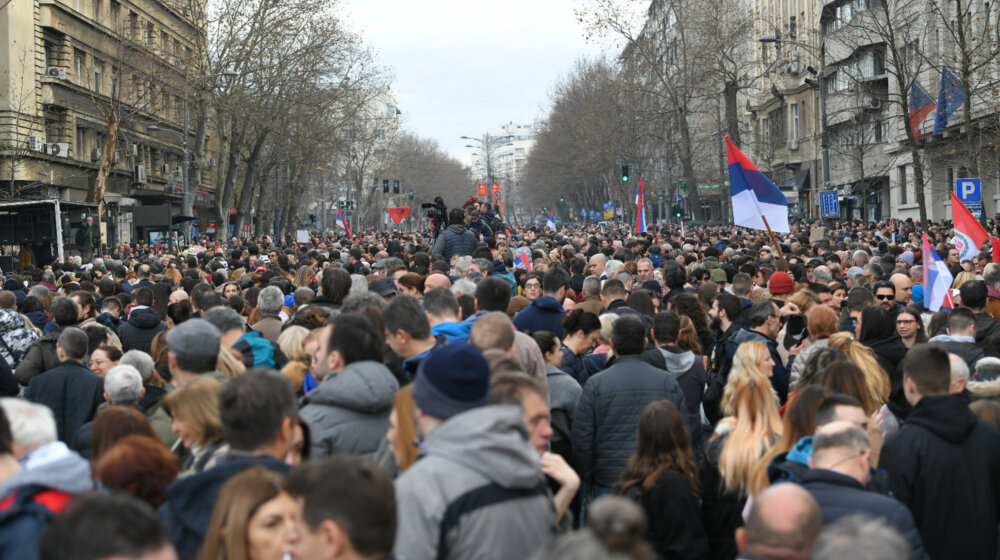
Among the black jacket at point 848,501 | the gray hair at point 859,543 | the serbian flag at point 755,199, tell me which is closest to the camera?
the gray hair at point 859,543

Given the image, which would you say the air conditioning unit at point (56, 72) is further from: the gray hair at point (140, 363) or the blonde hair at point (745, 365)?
the blonde hair at point (745, 365)

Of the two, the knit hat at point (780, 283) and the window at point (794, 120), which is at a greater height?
the window at point (794, 120)

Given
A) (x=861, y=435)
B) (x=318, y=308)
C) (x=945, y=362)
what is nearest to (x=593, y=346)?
(x=318, y=308)

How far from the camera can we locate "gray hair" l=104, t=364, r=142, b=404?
6.07 metres

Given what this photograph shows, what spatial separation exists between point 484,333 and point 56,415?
3187 mm

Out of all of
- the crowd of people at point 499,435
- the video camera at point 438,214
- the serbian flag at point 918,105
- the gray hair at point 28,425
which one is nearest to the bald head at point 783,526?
the crowd of people at point 499,435

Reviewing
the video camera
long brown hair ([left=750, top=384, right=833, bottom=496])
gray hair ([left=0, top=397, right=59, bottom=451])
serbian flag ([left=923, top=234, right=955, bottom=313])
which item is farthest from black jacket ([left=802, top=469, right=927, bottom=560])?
the video camera

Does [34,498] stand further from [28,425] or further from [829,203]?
[829,203]

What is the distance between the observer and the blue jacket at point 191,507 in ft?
12.2

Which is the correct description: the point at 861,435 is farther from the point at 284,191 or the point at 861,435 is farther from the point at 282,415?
the point at 284,191

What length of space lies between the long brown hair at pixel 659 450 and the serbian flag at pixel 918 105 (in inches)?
1027

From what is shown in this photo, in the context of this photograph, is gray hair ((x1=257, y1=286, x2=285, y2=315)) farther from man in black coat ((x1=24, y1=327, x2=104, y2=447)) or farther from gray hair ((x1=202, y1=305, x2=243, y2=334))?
gray hair ((x1=202, y1=305, x2=243, y2=334))

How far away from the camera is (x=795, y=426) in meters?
5.14

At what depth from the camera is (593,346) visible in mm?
8547
